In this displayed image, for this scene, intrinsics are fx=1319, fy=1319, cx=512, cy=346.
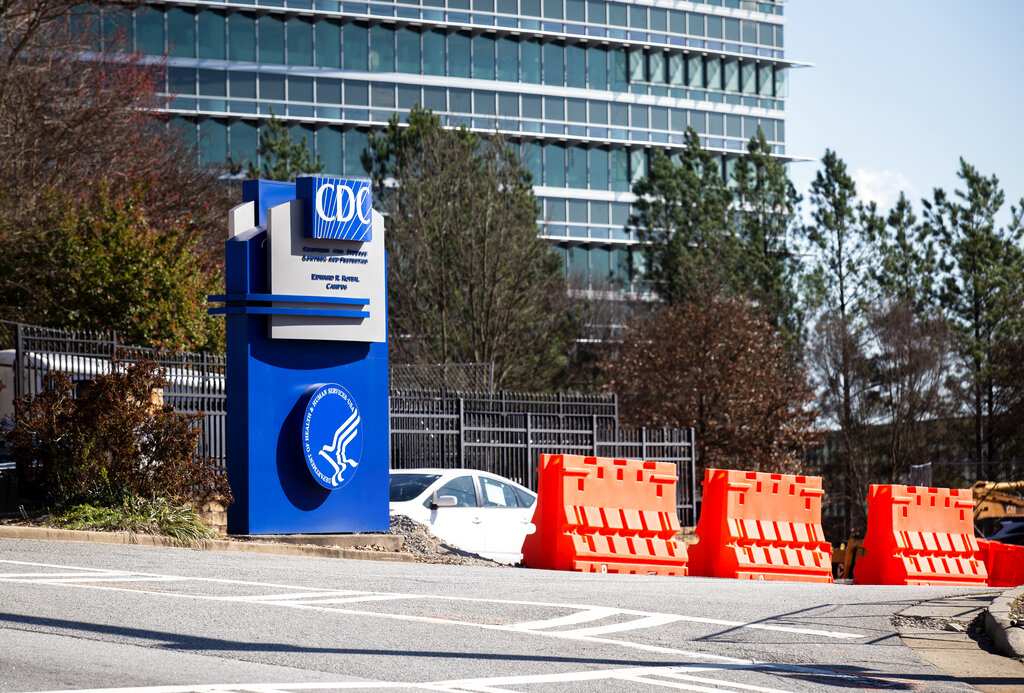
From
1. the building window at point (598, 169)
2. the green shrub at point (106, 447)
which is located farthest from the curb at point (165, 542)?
the building window at point (598, 169)

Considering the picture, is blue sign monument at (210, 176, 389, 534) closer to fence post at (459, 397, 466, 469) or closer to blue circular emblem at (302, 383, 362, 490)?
blue circular emblem at (302, 383, 362, 490)

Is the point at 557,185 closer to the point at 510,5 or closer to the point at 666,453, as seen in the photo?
the point at 510,5

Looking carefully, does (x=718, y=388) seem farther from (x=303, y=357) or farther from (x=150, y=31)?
(x=150, y=31)

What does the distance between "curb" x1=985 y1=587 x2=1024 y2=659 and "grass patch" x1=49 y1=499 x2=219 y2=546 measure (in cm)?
833

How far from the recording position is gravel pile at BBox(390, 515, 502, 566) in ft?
51.8

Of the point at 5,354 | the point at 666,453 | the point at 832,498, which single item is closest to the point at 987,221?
the point at 832,498

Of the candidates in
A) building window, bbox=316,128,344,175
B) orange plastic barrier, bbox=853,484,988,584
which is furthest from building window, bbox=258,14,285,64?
orange plastic barrier, bbox=853,484,988,584

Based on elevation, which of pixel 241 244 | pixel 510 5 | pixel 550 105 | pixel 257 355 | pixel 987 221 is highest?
pixel 510 5

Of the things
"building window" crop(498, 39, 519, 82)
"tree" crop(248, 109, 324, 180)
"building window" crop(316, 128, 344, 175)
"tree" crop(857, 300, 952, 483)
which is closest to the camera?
"tree" crop(248, 109, 324, 180)

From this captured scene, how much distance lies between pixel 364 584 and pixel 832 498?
1750 inches

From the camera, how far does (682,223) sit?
5553 cm

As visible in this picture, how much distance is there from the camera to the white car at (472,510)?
16.4 meters

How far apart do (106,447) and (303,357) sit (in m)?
2.48

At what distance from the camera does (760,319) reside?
43812mm
